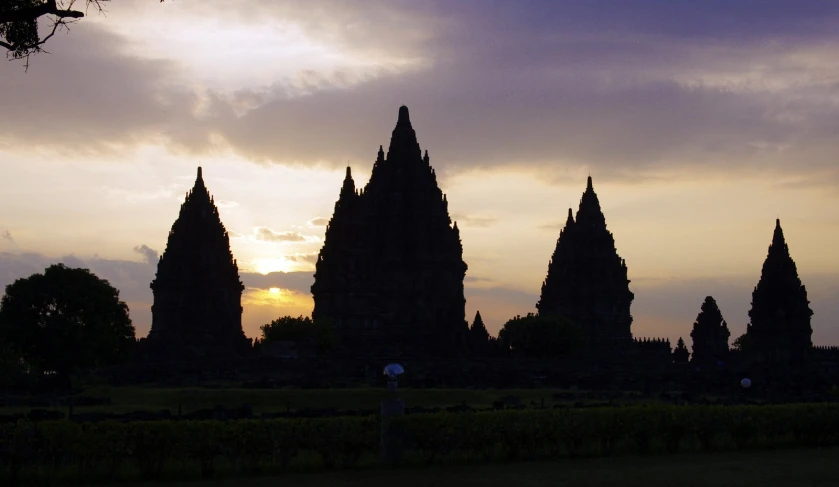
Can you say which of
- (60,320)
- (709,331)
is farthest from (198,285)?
Answer: (709,331)

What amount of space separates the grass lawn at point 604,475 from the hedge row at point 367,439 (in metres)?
0.80

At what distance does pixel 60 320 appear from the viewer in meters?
63.2

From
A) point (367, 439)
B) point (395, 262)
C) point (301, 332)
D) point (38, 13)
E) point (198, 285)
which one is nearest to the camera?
point (38, 13)

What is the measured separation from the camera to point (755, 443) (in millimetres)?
31000

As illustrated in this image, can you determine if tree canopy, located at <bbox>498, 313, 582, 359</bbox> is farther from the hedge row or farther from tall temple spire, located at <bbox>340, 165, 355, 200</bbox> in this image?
the hedge row

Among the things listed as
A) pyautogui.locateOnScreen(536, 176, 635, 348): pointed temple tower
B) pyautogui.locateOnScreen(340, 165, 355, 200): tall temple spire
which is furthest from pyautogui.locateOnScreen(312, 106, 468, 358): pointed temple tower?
pyautogui.locateOnScreen(536, 176, 635, 348): pointed temple tower

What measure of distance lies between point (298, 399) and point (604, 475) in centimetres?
2609

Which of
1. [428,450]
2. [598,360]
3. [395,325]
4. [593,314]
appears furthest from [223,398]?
[593,314]

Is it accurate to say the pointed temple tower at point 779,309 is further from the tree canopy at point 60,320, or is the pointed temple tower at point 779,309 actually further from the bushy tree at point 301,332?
the tree canopy at point 60,320

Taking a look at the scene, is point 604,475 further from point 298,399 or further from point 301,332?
point 301,332

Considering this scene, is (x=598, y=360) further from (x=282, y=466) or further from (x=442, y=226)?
(x=282, y=466)

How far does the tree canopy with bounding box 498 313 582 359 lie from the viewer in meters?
85.4

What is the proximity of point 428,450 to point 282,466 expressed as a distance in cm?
345

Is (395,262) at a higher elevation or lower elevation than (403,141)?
lower
